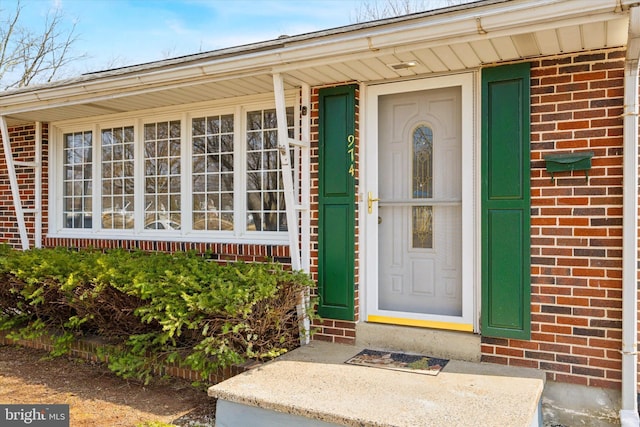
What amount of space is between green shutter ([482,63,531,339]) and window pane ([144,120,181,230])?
10.7ft

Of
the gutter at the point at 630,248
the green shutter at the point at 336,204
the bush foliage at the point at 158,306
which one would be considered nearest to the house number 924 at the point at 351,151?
the green shutter at the point at 336,204

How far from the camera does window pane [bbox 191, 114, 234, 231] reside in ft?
17.4

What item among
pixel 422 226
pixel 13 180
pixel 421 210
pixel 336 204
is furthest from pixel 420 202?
pixel 13 180

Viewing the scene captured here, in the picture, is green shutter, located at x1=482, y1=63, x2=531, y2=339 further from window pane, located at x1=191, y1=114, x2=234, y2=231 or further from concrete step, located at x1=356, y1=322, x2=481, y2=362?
window pane, located at x1=191, y1=114, x2=234, y2=231

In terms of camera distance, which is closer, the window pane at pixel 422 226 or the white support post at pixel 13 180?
the window pane at pixel 422 226

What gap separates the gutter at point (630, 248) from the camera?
332 cm

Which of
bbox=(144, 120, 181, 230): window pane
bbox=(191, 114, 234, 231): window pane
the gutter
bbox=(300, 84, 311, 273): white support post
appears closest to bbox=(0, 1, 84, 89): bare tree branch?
bbox=(144, 120, 181, 230): window pane

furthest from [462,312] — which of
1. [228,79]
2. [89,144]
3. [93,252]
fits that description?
[89,144]

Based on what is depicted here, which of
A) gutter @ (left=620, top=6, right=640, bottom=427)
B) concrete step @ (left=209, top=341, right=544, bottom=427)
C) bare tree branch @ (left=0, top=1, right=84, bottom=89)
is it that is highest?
bare tree branch @ (left=0, top=1, right=84, bottom=89)

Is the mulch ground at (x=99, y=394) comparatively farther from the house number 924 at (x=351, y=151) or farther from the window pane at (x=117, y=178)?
the house number 924 at (x=351, y=151)

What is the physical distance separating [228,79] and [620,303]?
340 cm

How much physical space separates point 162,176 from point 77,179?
1.41 m

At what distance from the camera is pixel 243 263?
4.70 m

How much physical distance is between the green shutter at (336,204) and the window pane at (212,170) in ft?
3.95
